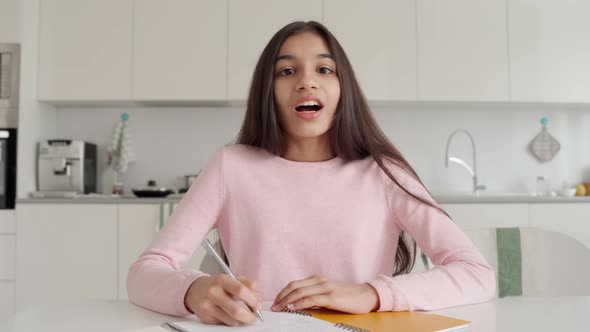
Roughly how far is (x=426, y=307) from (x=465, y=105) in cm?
287

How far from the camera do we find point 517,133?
3666 millimetres

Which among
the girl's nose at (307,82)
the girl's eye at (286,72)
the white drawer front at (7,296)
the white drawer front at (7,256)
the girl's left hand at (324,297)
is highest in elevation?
the girl's eye at (286,72)

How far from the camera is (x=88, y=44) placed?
325cm

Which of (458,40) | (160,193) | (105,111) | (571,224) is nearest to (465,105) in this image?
(458,40)

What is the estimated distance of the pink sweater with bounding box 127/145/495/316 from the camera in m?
1.08

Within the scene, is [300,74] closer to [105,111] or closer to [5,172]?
[5,172]

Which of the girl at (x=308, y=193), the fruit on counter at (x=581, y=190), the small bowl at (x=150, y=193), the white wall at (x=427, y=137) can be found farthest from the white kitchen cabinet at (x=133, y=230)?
the fruit on counter at (x=581, y=190)

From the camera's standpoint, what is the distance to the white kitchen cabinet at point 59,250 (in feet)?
9.86

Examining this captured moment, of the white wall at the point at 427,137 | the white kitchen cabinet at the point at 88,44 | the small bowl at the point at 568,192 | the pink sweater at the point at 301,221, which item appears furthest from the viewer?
the white wall at the point at 427,137

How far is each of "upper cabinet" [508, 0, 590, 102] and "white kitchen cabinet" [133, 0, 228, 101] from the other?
1787 mm

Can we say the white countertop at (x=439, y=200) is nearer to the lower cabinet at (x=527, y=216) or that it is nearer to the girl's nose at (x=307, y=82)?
the lower cabinet at (x=527, y=216)

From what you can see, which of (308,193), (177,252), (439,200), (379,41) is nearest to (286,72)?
(308,193)

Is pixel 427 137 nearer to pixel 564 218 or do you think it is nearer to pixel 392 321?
pixel 564 218

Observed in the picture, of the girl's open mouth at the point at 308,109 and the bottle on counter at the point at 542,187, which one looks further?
the bottle on counter at the point at 542,187
